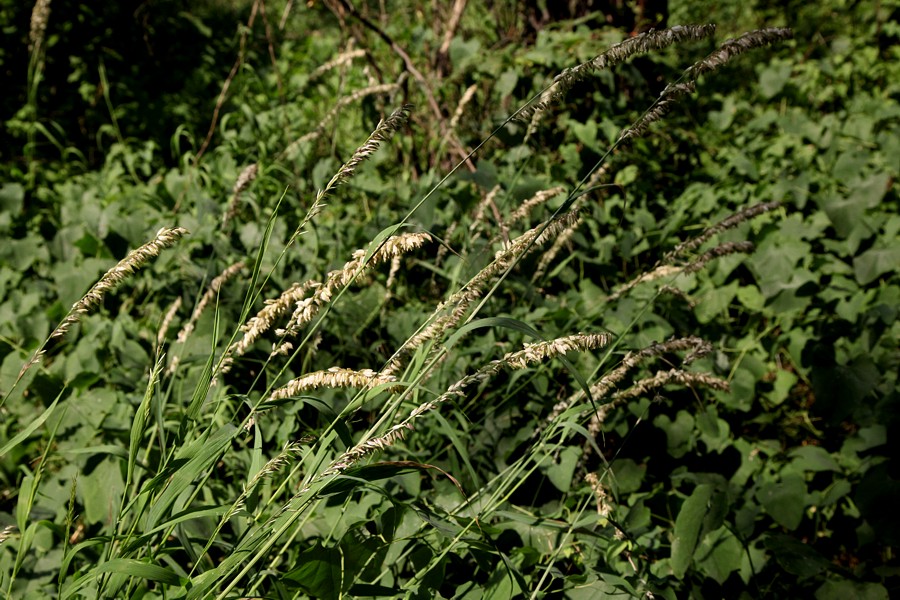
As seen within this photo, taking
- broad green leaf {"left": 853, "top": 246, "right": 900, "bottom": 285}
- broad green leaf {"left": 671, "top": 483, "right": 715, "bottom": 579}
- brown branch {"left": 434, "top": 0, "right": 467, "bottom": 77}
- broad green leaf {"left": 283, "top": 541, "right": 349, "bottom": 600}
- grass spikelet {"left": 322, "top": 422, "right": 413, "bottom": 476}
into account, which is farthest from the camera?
brown branch {"left": 434, "top": 0, "right": 467, "bottom": 77}

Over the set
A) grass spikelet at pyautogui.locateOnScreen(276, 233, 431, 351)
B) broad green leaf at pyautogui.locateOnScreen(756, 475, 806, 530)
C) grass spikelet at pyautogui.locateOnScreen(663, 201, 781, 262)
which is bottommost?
broad green leaf at pyautogui.locateOnScreen(756, 475, 806, 530)

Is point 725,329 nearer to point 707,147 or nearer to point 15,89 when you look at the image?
point 707,147

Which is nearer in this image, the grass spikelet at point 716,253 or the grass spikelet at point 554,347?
the grass spikelet at point 554,347

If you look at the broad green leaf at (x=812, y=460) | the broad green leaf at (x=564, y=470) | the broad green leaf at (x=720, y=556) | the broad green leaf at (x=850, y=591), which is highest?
the broad green leaf at (x=564, y=470)

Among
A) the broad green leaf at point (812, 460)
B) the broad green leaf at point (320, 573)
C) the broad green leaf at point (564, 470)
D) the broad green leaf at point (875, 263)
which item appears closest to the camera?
the broad green leaf at point (320, 573)

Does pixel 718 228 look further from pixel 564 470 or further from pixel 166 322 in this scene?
pixel 166 322

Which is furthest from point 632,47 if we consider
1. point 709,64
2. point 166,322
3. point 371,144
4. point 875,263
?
point 875,263

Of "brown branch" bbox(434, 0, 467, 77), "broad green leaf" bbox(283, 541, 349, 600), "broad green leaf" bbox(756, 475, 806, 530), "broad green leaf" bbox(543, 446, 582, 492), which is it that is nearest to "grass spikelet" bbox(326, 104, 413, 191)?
"broad green leaf" bbox(283, 541, 349, 600)

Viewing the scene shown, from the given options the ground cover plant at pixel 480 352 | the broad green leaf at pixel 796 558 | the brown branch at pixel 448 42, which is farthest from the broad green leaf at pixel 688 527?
the brown branch at pixel 448 42

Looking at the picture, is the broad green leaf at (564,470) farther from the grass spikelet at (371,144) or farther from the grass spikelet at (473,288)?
the grass spikelet at (371,144)

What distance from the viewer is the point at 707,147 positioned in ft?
10.6

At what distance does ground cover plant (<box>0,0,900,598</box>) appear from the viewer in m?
1.11

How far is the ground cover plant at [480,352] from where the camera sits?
111cm

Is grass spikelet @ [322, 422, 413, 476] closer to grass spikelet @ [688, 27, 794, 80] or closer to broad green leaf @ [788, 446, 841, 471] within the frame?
grass spikelet @ [688, 27, 794, 80]
